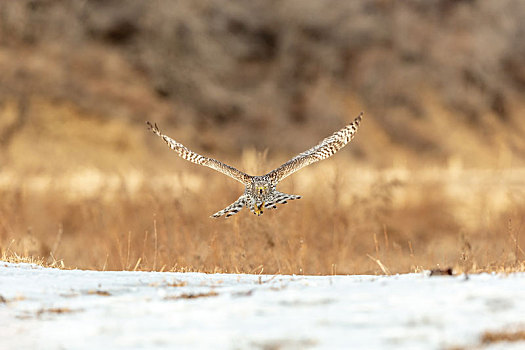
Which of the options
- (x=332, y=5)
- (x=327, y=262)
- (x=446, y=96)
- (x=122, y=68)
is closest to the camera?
(x=327, y=262)

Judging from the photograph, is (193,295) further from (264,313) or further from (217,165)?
(217,165)

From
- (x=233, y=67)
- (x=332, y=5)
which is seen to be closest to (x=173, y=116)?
(x=233, y=67)

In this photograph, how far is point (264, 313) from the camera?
162 inches

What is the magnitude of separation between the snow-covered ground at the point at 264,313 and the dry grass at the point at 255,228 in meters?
0.99

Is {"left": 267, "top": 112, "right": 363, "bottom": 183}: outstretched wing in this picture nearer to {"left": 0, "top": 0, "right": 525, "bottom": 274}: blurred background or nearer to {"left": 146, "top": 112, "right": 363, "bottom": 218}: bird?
{"left": 146, "top": 112, "right": 363, "bottom": 218}: bird

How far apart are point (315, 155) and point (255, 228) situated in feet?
6.42

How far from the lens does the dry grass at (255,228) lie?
866 centimetres

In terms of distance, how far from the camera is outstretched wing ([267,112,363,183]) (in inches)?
278

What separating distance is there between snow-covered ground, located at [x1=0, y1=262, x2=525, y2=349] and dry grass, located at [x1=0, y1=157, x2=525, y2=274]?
3.25 ft

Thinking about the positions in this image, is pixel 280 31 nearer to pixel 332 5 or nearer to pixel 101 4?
pixel 332 5

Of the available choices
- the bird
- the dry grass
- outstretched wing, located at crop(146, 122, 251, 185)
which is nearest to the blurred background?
the dry grass

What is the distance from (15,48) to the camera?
31.3 m

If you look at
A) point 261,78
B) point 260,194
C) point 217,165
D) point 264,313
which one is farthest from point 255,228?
point 261,78

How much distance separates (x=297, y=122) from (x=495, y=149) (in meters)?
9.01
